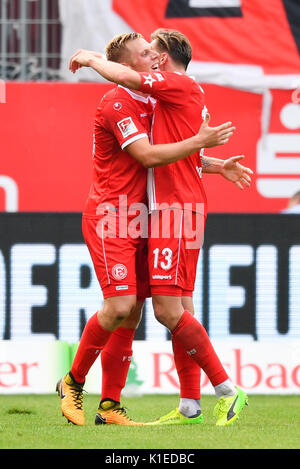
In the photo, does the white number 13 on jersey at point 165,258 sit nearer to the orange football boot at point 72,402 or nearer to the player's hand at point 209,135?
the player's hand at point 209,135

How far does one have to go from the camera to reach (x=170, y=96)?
16.7 ft

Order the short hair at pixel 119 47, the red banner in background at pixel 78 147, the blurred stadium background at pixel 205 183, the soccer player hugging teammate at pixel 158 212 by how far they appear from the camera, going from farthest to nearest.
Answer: the red banner in background at pixel 78 147, the blurred stadium background at pixel 205 183, the short hair at pixel 119 47, the soccer player hugging teammate at pixel 158 212

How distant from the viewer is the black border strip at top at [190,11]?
9.88 m

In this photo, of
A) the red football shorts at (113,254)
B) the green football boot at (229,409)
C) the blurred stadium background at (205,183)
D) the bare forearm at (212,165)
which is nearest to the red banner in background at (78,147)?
the blurred stadium background at (205,183)

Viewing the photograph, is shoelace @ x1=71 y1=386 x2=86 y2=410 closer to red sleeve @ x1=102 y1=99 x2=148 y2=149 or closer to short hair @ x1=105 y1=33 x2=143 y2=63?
red sleeve @ x1=102 y1=99 x2=148 y2=149

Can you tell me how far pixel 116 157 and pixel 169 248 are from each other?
595 millimetres

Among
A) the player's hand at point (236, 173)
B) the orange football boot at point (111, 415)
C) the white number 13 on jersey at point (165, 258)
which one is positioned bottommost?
the orange football boot at point (111, 415)

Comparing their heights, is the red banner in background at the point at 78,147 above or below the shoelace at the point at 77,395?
above

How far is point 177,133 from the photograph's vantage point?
5238mm

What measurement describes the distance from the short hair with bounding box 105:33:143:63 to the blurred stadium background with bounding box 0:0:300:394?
8.06ft

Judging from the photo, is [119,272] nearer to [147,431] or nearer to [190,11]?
[147,431]

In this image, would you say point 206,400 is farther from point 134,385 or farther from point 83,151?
point 83,151
